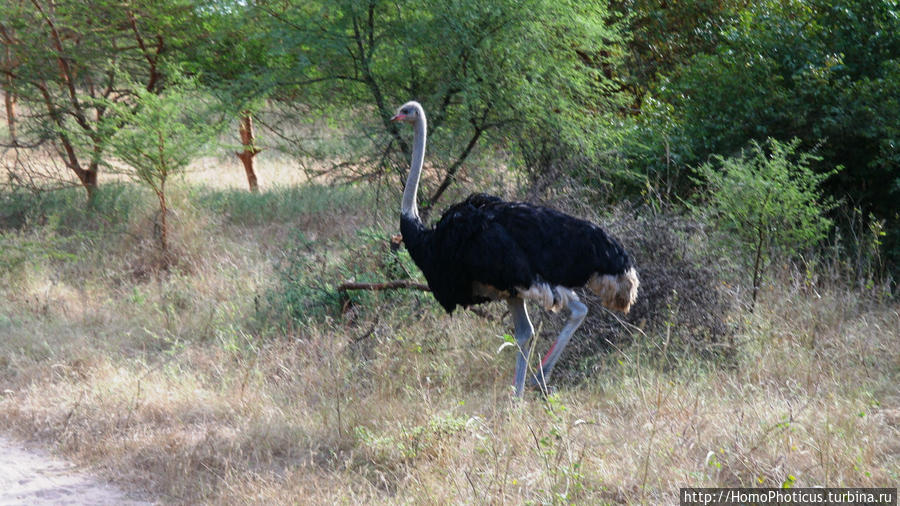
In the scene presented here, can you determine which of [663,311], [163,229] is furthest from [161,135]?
[663,311]

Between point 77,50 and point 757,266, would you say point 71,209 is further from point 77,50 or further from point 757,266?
point 757,266

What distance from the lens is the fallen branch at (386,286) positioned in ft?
20.4

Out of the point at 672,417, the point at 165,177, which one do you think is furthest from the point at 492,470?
the point at 165,177

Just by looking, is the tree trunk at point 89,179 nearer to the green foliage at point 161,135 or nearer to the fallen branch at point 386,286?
the green foliage at point 161,135

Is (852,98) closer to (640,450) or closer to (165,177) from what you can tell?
(640,450)

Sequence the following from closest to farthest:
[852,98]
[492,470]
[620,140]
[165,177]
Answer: [492,470], [852,98], [620,140], [165,177]

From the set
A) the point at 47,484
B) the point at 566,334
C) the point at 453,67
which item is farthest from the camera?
the point at 453,67

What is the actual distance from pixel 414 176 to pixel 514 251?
93 centimetres

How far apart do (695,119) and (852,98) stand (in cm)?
152

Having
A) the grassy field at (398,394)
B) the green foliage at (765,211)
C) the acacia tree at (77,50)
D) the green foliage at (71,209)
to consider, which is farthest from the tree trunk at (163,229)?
the green foliage at (765,211)

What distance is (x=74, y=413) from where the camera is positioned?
17.7 ft

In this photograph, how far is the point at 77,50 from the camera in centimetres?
1081

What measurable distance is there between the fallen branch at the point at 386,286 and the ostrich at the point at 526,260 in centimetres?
103

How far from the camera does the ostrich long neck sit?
5.38m
